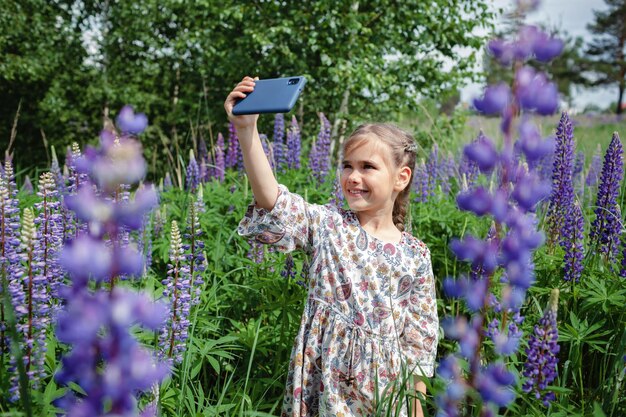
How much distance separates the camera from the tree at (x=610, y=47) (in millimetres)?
45469

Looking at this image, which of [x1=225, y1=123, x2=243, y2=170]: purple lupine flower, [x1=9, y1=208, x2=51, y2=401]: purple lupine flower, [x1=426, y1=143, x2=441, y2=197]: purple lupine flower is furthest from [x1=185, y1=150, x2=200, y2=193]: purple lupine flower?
[x1=9, y1=208, x2=51, y2=401]: purple lupine flower

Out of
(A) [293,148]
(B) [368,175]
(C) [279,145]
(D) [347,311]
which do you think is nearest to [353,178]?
(B) [368,175]

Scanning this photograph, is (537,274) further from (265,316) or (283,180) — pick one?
(283,180)

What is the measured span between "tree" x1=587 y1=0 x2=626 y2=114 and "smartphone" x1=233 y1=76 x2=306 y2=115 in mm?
49170

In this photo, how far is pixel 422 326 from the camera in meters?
2.38

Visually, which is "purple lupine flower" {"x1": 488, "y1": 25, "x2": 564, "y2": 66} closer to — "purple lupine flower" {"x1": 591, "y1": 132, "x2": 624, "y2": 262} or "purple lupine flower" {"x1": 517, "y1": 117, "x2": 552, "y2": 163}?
"purple lupine flower" {"x1": 517, "y1": 117, "x2": 552, "y2": 163}

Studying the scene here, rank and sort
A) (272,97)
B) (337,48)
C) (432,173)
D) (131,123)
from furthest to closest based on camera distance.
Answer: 1. (337,48)
2. (432,173)
3. (272,97)
4. (131,123)

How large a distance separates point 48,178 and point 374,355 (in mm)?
1408

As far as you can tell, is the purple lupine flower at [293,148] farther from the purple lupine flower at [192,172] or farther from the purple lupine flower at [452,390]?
the purple lupine flower at [452,390]

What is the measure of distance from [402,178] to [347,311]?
62cm

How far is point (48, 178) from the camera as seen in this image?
2129mm

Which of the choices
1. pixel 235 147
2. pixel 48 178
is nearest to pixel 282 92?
pixel 48 178

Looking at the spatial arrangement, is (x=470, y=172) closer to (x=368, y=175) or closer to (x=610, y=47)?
(x=368, y=175)

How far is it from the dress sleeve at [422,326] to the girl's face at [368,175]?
36cm
